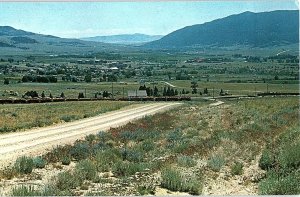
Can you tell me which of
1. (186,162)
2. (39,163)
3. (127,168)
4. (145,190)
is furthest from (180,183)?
(39,163)

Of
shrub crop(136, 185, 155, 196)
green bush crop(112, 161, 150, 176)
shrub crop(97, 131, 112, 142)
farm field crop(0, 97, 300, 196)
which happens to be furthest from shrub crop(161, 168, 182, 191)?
shrub crop(97, 131, 112, 142)

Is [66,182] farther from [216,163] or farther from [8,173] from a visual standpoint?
[216,163]

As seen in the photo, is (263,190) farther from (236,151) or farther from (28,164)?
(28,164)

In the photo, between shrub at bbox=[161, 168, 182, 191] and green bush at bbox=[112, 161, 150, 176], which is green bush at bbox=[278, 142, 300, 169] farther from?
green bush at bbox=[112, 161, 150, 176]

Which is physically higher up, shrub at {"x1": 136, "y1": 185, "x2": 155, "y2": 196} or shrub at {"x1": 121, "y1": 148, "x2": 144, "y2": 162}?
shrub at {"x1": 136, "y1": 185, "x2": 155, "y2": 196}

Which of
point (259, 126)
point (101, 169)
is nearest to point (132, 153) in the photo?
point (101, 169)

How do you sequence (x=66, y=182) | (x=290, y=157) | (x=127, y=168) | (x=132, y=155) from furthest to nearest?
(x=132, y=155), (x=127, y=168), (x=290, y=157), (x=66, y=182)

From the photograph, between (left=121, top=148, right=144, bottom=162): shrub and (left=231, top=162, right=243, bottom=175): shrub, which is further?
(left=121, top=148, right=144, bottom=162): shrub
